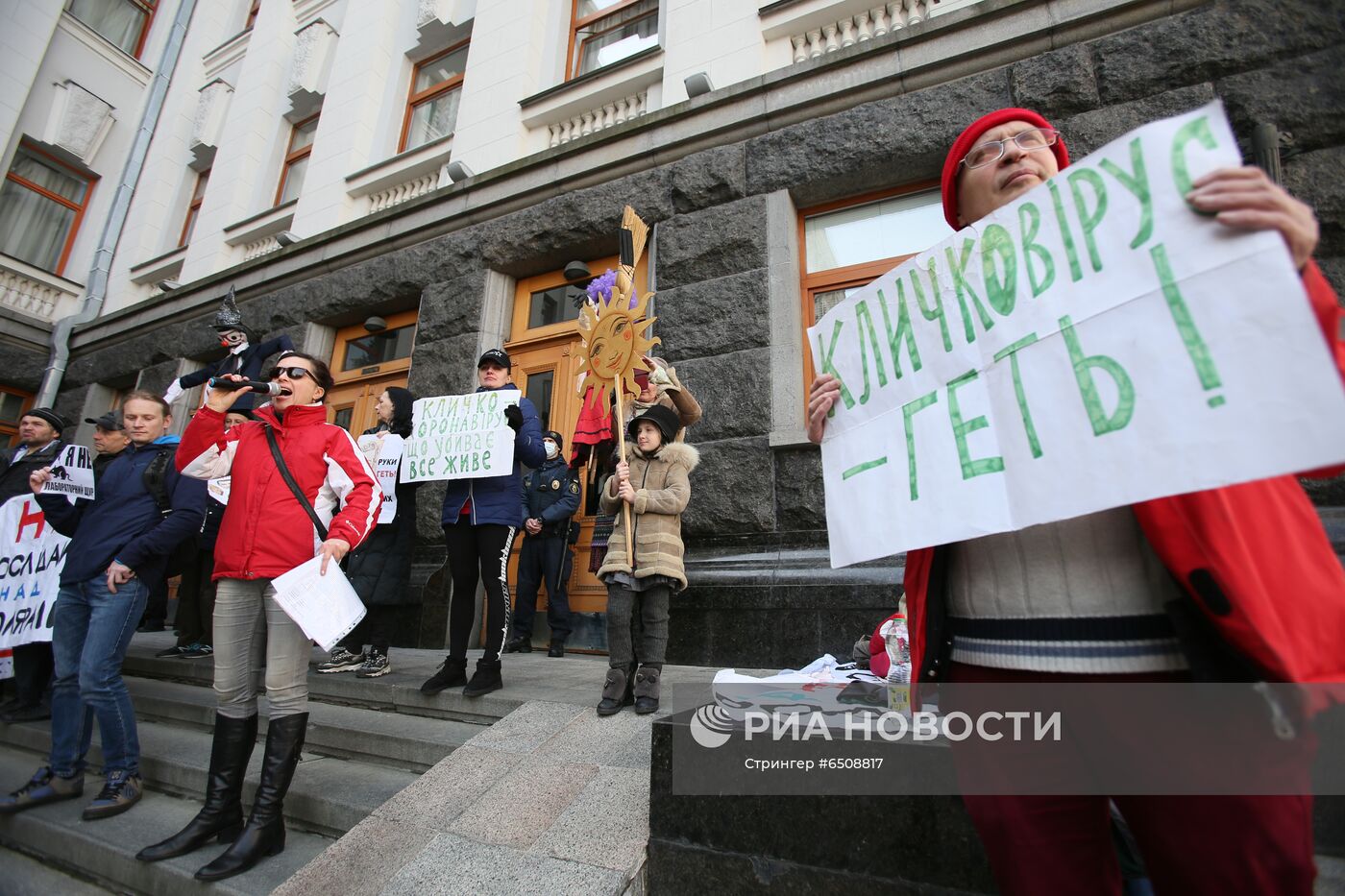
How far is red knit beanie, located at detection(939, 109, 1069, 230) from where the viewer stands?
1.45 m

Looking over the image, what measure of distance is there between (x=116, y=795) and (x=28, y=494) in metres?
2.61

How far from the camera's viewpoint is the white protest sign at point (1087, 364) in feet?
2.94

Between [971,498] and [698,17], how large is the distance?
22.4 ft

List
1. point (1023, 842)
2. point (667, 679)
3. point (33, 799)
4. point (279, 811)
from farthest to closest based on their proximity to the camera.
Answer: point (667, 679) → point (33, 799) → point (279, 811) → point (1023, 842)

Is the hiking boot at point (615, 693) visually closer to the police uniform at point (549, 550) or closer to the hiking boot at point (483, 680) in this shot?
the hiking boot at point (483, 680)

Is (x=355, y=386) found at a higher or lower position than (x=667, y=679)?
higher

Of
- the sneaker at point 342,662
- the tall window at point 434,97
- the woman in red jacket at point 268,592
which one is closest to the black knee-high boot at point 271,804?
the woman in red jacket at point 268,592

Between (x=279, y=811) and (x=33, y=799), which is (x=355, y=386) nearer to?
(x=33, y=799)

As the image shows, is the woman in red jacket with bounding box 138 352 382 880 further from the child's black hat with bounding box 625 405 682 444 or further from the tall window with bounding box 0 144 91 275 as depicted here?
the tall window with bounding box 0 144 91 275

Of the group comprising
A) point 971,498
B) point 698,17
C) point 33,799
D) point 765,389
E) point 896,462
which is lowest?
point 33,799

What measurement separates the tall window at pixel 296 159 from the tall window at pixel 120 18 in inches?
254

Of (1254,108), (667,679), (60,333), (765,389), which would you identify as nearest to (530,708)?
(667,679)

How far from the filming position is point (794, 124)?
215 inches
